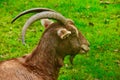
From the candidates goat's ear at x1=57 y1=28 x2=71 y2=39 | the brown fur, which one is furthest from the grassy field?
goat's ear at x1=57 y1=28 x2=71 y2=39

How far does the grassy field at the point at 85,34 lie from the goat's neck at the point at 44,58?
2.04 meters

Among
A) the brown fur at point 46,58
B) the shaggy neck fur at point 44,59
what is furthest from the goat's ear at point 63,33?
the shaggy neck fur at point 44,59

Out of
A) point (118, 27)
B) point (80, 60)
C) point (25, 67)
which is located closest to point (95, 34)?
point (118, 27)

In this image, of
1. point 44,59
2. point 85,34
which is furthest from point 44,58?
point 85,34

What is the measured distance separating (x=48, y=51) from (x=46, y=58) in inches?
5.3

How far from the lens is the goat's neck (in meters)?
7.19

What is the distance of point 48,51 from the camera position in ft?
23.8

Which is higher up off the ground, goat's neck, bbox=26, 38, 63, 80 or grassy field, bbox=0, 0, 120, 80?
goat's neck, bbox=26, 38, 63, 80

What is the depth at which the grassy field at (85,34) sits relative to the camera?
9.75 meters

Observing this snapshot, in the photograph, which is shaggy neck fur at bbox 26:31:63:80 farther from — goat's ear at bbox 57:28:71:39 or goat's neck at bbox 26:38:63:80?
goat's ear at bbox 57:28:71:39

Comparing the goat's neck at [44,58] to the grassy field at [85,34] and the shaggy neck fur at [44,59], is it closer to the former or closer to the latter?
the shaggy neck fur at [44,59]

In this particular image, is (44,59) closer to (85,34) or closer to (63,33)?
(63,33)

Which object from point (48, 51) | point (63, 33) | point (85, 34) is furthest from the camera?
point (85, 34)

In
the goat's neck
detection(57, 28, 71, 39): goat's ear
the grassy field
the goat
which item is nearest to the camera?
the goat
